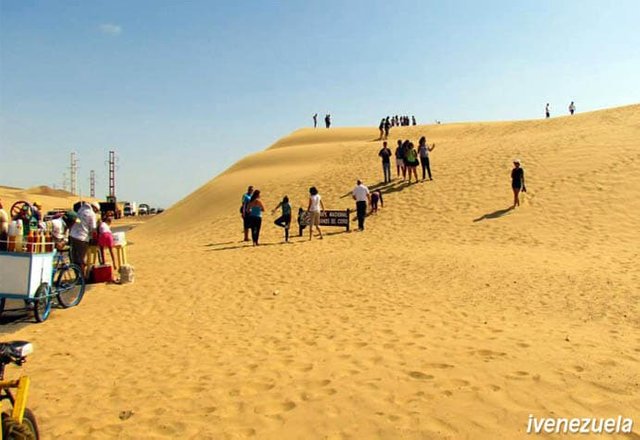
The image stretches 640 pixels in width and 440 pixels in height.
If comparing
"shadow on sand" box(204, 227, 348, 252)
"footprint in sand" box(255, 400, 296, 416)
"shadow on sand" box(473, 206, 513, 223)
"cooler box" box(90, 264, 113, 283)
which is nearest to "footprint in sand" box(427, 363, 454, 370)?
"footprint in sand" box(255, 400, 296, 416)

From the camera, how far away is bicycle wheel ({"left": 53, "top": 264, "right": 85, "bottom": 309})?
8320 millimetres

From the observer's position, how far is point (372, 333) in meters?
6.22

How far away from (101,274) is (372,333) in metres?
6.62

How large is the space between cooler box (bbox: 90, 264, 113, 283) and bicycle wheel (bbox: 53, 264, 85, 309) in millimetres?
1269

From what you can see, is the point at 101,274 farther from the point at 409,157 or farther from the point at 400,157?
the point at 400,157

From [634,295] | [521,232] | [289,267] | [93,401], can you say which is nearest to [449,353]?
[93,401]

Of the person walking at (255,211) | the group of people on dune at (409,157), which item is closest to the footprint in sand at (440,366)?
the person walking at (255,211)

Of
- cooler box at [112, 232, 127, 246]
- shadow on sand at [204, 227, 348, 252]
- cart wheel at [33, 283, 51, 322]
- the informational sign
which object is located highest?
the informational sign

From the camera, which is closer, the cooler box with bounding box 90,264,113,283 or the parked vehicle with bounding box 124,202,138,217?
the cooler box with bounding box 90,264,113,283

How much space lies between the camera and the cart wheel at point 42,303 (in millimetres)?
7293

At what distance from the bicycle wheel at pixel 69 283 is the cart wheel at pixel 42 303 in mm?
626

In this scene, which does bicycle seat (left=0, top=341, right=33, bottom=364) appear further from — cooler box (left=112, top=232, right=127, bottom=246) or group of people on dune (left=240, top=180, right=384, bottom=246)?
group of people on dune (left=240, top=180, right=384, bottom=246)

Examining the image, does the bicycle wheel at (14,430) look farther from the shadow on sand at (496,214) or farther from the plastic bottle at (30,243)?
the shadow on sand at (496,214)

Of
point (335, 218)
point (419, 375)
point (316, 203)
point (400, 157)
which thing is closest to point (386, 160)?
point (400, 157)
